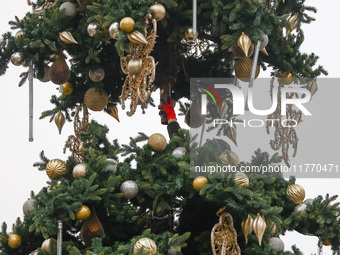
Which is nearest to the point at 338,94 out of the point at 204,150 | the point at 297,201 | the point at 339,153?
the point at 339,153

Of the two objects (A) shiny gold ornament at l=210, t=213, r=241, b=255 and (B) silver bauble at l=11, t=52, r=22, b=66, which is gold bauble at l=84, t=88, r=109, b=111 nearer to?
Answer: (B) silver bauble at l=11, t=52, r=22, b=66

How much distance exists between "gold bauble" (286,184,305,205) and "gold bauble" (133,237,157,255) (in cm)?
109

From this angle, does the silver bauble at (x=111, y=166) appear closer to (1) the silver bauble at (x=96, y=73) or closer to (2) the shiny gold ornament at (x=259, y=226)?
(1) the silver bauble at (x=96, y=73)

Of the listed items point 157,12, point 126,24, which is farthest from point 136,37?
point 157,12

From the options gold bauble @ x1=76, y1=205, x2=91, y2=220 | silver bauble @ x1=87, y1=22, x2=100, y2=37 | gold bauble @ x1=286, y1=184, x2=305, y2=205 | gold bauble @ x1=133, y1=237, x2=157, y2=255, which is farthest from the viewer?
gold bauble @ x1=286, y1=184, x2=305, y2=205

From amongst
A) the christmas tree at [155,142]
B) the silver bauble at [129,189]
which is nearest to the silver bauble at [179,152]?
the christmas tree at [155,142]

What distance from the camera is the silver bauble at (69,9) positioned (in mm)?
4926

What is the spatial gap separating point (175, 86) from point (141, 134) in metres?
0.58

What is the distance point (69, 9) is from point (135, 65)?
62 centimetres

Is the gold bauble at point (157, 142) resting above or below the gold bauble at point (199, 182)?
above

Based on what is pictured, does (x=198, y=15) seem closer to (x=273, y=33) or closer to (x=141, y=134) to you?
(x=273, y=33)

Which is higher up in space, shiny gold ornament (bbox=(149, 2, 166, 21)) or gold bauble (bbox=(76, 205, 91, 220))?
shiny gold ornament (bbox=(149, 2, 166, 21))

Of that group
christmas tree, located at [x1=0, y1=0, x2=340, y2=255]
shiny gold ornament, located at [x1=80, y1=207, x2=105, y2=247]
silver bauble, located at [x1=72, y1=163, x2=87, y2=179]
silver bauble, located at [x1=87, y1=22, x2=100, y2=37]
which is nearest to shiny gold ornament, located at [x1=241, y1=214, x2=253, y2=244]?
christmas tree, located at [x1=0, y1=0, x2=340, y2=255]

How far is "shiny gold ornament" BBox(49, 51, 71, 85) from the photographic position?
195 inches
